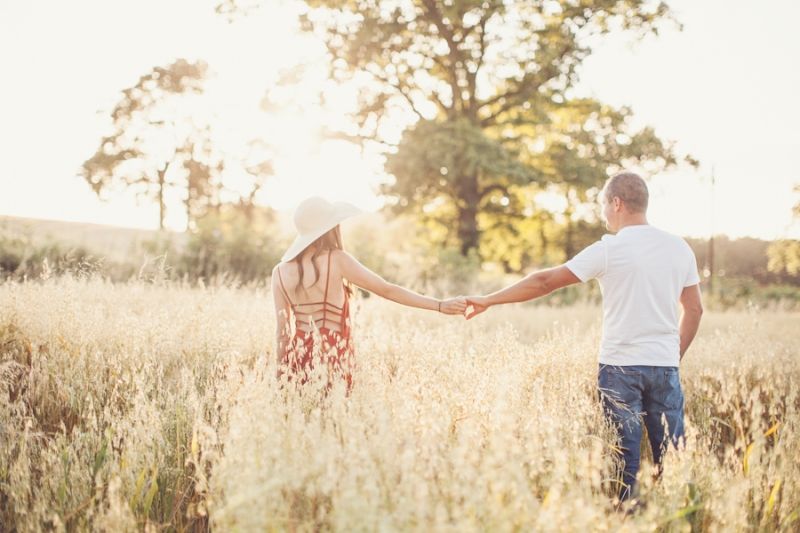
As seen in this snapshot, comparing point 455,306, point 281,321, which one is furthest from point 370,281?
point 455,306

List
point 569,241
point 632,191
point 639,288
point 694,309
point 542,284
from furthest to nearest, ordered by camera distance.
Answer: point 569,241, point 542,284, point 694,309, point 632,191, point 639,288

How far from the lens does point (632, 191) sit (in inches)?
141

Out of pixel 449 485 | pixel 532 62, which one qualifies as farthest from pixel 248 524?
pixel 532 62

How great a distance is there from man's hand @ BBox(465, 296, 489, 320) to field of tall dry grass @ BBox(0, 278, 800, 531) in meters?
0.37

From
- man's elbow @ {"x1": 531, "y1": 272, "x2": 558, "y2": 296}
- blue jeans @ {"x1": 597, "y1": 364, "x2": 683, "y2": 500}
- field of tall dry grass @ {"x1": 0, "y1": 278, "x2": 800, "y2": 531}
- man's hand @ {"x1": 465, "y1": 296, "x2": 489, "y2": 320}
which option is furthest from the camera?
man's hand @ {"x1": 465, "y1": 296, "x2": 489, "y2": 320}

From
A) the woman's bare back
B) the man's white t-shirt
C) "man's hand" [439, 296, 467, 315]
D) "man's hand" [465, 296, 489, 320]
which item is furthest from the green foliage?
the woman's bare back

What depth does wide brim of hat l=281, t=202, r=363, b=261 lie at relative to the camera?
13.3 feet

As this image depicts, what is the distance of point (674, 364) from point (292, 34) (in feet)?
62.2

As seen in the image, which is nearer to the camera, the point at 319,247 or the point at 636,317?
the point at 636,317

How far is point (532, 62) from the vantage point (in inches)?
769

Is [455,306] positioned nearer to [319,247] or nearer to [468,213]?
[319,247]

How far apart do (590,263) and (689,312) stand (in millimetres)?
823

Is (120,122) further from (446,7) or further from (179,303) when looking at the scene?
(179,303)

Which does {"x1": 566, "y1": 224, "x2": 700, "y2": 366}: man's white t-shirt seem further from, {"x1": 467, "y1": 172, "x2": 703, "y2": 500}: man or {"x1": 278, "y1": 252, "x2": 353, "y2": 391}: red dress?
{"x1": 278, "y1": 252, "x2": 353, "y2": 391}: red dress
